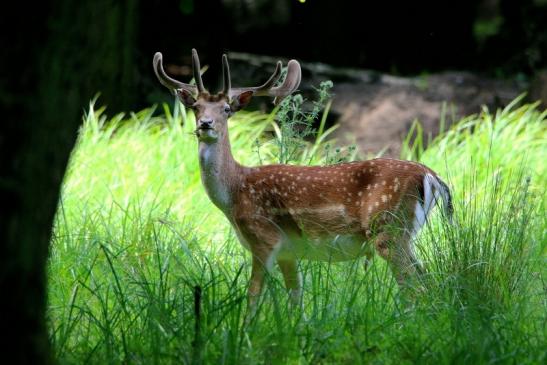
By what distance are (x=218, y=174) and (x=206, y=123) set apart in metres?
0.33

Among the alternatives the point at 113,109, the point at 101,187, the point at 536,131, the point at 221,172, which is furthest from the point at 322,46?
the point at 221,172

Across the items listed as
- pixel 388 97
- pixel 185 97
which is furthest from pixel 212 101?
pixel 388 97

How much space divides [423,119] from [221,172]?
5.78 m

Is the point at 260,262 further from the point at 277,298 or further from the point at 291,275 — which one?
the point at 277,298

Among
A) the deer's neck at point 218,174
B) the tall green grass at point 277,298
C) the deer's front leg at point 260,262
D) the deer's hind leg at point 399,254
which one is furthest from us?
the deer's neck at point 218,174

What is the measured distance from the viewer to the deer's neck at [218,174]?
17.1ft

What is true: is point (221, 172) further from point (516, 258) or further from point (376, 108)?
point (376, 108)

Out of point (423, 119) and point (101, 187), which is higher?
point (423, 119)

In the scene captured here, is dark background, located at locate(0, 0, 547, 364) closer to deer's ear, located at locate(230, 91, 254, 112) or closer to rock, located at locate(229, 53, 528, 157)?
deer's ear, located at locate(230, 91, 254, 112)

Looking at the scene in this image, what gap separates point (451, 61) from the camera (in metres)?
12.7

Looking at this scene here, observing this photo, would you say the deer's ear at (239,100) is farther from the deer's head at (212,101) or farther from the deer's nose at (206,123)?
the deer's nose at (206,123)

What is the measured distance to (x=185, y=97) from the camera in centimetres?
532

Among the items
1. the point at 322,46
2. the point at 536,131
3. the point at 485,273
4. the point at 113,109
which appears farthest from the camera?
the point at 322,46

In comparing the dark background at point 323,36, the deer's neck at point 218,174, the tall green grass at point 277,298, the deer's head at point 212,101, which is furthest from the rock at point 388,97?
the deer's neck at point 218,174
